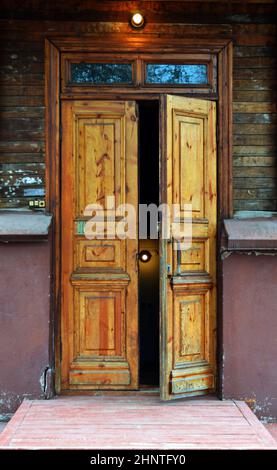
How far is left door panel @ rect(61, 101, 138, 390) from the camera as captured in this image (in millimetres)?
4570

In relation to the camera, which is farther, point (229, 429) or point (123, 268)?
point (123, 268)

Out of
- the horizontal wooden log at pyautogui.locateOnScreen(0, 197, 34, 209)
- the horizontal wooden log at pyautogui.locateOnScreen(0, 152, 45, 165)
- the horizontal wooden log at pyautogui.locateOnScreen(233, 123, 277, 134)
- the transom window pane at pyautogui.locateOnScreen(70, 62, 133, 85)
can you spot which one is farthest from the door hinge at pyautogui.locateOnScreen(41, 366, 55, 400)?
the horizontal wooden log at pyautogui.locateOnScreen(233, 123, 277, 134)

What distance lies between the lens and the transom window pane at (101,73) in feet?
15.2

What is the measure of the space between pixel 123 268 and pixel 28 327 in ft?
3.13

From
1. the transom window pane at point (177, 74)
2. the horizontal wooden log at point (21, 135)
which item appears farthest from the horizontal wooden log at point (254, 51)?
the horizontal wooden log at point (21, 135)

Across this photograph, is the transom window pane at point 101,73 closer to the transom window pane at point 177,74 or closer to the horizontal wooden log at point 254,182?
the transom window pane at point 177,74

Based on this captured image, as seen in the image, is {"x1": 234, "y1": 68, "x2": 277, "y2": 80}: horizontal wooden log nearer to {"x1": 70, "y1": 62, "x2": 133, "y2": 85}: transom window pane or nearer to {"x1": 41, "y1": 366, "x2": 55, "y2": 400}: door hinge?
{"x1": 70, "y1": 62, "x2": 133, "y2": 85}: transom window pane

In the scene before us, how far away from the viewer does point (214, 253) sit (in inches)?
183

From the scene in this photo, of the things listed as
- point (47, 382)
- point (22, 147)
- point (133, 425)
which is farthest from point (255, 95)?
point (47, 382)

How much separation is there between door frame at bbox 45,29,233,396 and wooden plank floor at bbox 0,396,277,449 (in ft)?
1.17

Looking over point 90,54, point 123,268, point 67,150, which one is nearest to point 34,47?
point 90,54

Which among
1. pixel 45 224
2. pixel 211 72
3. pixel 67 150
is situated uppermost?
pixel 211 72
